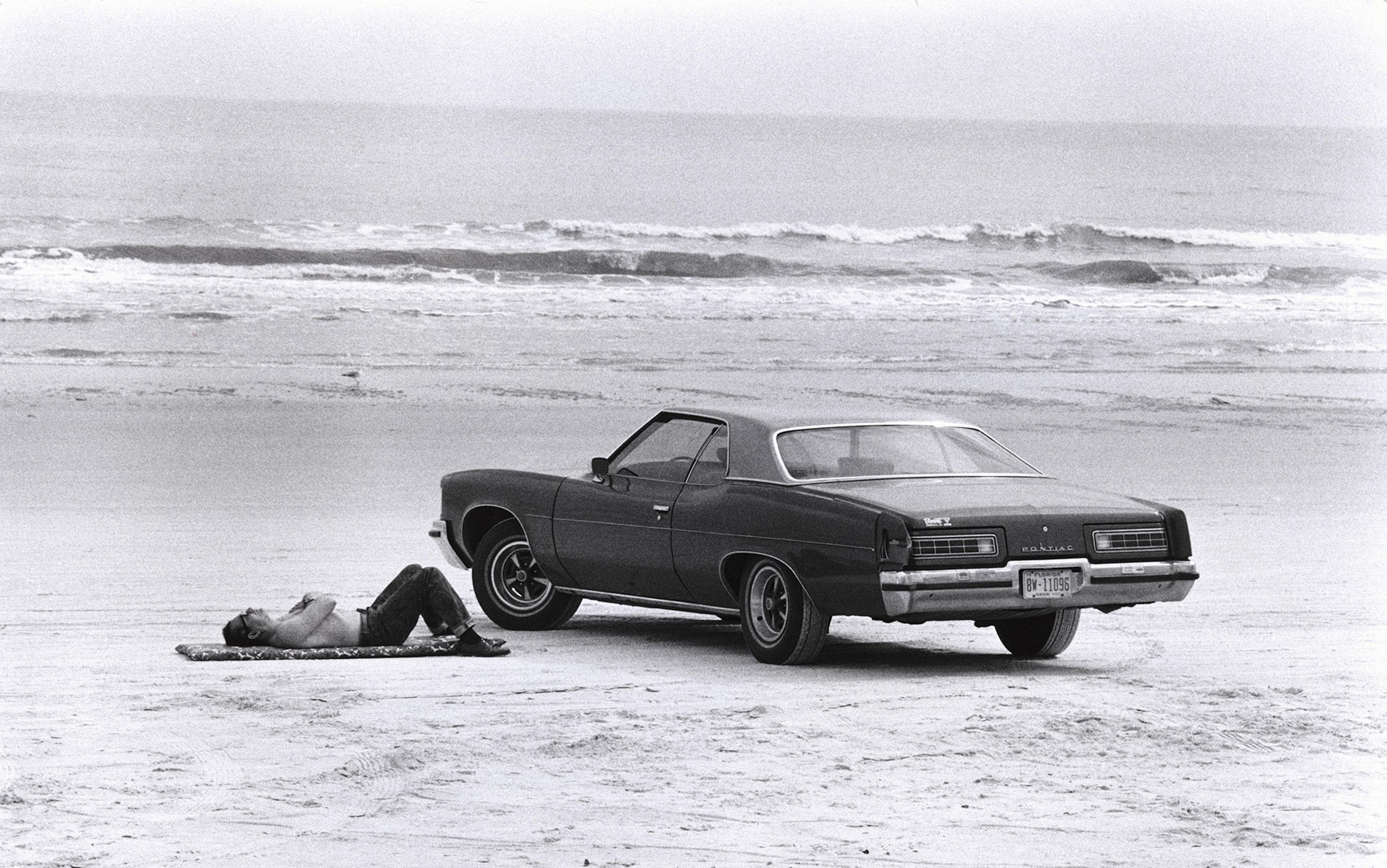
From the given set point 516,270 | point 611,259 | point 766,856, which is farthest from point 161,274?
point 766,856

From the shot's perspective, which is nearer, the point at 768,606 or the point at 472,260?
the point at 768,606

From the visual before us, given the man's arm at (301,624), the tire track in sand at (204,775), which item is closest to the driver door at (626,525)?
the man's arm at (301,624)

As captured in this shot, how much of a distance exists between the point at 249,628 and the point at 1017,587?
372 centimetres

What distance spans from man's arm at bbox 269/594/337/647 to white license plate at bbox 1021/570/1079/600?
3.41 metres

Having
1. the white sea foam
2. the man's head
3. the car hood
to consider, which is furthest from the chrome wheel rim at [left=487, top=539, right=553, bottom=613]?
the white sea foam

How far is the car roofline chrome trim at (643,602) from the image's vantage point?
10.2 meters

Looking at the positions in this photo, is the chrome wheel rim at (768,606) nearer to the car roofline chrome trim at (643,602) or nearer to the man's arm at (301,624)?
the car roofline chrome trim at (643,602)

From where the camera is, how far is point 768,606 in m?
9.91

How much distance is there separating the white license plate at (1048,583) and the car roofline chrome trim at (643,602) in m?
1.59

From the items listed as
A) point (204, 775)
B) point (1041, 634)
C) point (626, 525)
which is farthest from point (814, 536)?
point (204, 775)

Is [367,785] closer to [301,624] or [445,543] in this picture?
[301,624]

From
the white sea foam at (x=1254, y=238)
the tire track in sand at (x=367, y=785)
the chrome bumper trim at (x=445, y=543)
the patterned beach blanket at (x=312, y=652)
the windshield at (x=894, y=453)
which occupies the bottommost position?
the tire track in sand at (x=367, y=785)

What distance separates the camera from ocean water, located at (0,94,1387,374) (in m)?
32.0

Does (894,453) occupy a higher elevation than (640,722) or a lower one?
higher
